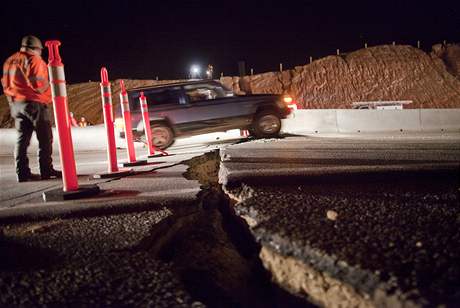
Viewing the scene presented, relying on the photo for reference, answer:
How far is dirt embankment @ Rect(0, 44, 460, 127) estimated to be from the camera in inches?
2116

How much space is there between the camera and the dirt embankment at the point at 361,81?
53.8 metres

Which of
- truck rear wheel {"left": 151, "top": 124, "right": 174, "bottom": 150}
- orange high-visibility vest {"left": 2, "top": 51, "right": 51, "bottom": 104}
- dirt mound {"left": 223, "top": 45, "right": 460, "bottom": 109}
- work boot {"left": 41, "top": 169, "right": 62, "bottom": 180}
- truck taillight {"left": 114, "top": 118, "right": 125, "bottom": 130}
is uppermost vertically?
dirt mound {"left": 223, "top": 45, "right": 460, "bottom": 109}

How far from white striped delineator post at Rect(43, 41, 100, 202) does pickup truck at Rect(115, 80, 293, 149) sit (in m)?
6.15

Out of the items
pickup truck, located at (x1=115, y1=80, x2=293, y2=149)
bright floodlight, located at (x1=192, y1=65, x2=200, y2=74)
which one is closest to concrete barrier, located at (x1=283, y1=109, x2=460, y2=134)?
pickup truck, located at (x1=115, y1=80, x2=293, y2=149)

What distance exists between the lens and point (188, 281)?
199 cm

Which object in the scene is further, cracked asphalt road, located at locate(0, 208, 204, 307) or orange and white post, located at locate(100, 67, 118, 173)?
orange and white post, located at locate(100, 67, 118, 173)

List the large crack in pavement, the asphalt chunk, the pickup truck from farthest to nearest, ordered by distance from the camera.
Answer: the pickup truck → the large crack in pavement → the asphalt chunk

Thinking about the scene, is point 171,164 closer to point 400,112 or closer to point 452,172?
point 452,172

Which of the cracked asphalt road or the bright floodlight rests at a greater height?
the bright floodlight

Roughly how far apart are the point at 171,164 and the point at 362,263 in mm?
4038

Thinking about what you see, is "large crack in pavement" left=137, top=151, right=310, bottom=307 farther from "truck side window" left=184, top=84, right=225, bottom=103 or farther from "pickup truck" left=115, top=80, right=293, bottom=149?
"truck side window" left=184, top=84, right=225, bottom=103

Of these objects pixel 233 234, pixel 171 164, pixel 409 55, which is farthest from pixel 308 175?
pixel 409 55

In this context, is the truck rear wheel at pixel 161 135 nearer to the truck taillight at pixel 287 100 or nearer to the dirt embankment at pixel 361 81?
the truck taillight at pixel 287 100

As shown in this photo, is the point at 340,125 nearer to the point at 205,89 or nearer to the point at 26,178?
the point at 205,89
